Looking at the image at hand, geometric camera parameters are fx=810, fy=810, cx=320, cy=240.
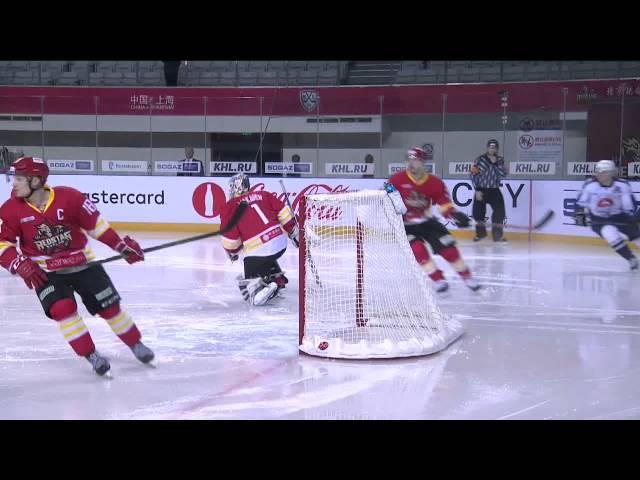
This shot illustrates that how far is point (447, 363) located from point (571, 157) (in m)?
7.89

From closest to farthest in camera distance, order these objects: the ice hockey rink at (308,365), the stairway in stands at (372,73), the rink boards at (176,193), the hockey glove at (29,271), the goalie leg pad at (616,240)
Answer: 1. the ice hockey rink at (308,365)
2. the hockey glove at (29,271)
3. the goalie leg pad at (616,240)
4. the rink boards at (176,193)
5. the stairway in stands at (372,73)

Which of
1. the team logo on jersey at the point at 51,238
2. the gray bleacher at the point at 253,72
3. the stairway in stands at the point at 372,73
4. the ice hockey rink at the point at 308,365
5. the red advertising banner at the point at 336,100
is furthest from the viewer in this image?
the stairway in stands at the point at 372,73

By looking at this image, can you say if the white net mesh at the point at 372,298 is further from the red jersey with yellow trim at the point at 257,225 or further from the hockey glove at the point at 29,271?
the hockey glove at the point at 29,271

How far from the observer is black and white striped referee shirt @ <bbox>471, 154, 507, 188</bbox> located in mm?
10422

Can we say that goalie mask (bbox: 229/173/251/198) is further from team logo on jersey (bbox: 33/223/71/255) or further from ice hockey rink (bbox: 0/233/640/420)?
team logo on jersey (bbox: 33/223/71/255)

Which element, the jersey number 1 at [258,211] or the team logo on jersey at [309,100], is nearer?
the jersey number 1 at [258,211]

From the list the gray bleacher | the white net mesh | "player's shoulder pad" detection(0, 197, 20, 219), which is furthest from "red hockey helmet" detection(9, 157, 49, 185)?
the gray bleacher

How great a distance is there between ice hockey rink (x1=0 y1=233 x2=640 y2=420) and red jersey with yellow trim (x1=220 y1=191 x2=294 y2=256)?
0.45 m

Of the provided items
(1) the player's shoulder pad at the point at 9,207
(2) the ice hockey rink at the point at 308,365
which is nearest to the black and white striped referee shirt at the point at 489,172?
(2) the ice hockey rink at the point at 308,365

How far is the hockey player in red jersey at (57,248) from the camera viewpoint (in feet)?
13.0

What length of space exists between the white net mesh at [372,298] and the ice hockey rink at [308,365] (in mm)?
114

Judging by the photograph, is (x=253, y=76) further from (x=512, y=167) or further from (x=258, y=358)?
(x=258, y=358)

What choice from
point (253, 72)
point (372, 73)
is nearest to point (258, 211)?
point (372, 73)

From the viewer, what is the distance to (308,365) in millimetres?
4383
